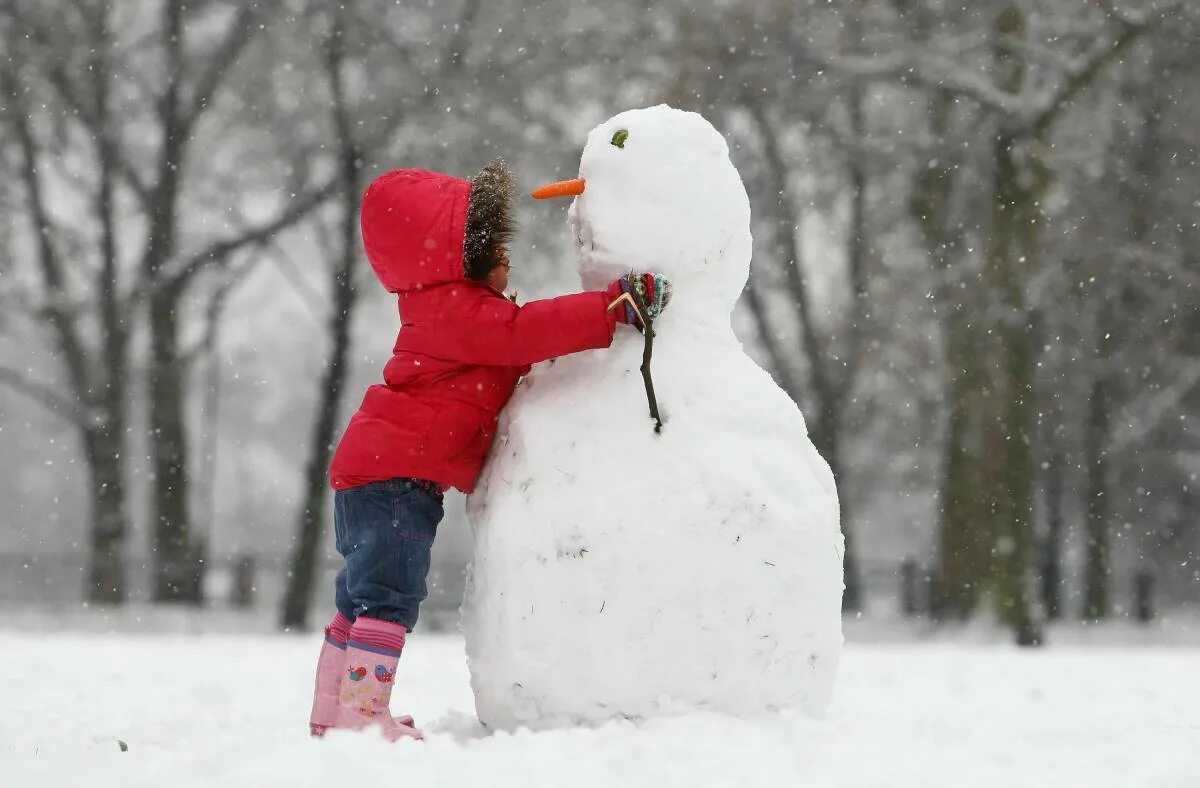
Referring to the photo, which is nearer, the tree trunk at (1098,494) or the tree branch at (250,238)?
the tree branch at (250,238)

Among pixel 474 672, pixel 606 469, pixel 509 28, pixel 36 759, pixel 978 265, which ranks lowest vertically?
pixel 36 759

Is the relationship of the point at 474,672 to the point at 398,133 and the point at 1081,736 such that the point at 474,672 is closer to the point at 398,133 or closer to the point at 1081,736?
the point at 1081,736

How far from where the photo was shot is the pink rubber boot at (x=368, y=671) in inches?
146

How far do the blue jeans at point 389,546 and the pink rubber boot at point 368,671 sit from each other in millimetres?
43

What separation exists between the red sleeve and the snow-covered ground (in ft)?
3.41

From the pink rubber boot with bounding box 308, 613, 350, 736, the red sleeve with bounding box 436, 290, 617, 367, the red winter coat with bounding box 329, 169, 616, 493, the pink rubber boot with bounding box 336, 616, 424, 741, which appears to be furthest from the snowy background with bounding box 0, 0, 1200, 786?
the red sleeve with bounding box 436, 290, 617, 367

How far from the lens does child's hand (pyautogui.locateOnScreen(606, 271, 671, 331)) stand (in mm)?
3625

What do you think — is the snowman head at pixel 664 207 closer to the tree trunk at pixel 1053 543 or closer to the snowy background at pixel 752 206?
the snowy background at pixel 752 206

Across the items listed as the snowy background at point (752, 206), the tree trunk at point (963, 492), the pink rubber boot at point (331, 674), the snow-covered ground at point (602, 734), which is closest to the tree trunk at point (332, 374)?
the snowy background at point (752, 206)

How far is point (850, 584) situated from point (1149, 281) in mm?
4862

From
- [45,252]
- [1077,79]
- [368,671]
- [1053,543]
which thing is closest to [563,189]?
[368,671]

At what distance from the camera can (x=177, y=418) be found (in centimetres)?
1295

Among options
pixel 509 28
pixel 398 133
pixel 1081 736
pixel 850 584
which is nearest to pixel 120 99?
pixel 398 133

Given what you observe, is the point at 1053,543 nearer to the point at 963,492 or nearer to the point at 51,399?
the point at 963,492
